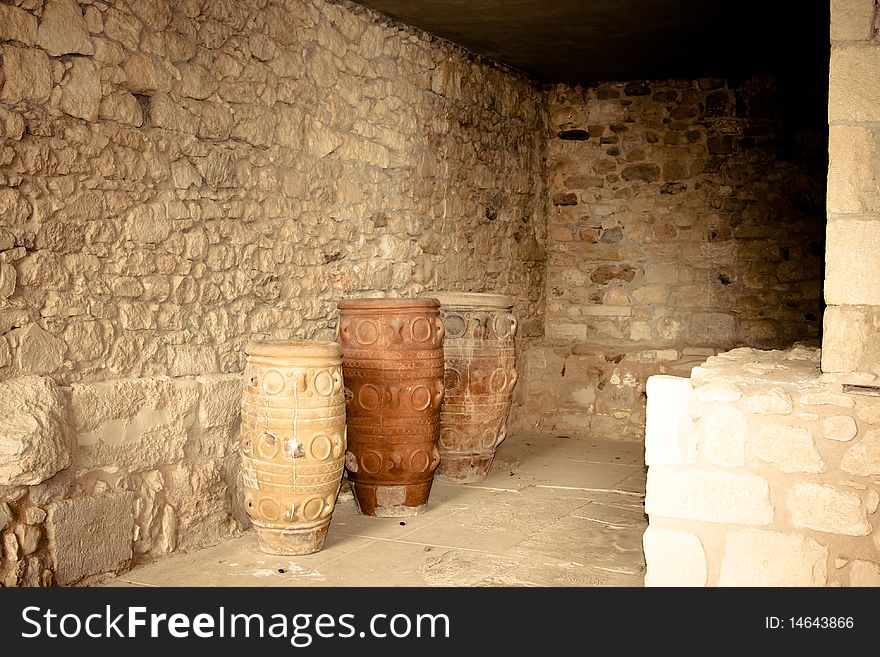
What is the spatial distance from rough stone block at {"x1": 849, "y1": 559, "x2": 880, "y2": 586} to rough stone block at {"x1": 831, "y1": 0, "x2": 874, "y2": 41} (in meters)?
1.41

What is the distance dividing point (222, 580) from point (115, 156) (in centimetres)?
144

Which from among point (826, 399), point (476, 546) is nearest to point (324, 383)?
point (476, 546)

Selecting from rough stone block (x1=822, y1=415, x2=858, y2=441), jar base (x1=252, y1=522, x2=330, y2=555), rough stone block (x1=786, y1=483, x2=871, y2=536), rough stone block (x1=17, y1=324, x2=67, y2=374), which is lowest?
jar base (x1=252, y1=522, x2=330, y2=555)

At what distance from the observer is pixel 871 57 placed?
101 inches

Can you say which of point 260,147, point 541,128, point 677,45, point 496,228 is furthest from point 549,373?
point 260,147

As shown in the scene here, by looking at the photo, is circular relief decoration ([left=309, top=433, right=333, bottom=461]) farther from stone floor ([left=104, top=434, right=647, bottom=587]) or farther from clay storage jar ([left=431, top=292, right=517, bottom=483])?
clay storage jar ([left=431, top=292, right=517, bottom=483])

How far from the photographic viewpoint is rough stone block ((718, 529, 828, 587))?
2.46m

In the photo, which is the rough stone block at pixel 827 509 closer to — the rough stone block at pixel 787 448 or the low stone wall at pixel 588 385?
the rough stone block at pixel 787 448

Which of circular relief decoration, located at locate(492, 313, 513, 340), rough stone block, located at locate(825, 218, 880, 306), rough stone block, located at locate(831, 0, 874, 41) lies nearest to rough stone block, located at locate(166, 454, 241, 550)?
circular relief decoration, located at locate(492, 313, 513, 340)

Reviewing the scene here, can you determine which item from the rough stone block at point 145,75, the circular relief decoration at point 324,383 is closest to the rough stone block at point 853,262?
the circular relief decoration at point 324,383

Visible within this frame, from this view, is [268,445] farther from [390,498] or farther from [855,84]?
[855,84]

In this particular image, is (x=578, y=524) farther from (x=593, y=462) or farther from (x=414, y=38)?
(x=414, y=38)

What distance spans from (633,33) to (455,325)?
186 cm

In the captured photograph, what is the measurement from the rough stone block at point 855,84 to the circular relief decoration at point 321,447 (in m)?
1.88
